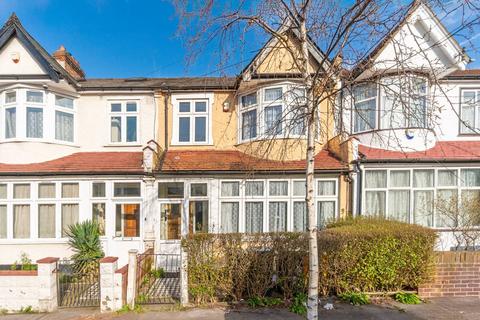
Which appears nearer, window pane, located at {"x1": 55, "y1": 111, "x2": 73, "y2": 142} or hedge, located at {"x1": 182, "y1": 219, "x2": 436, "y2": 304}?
hedge, located at {"x1": 182, "y1": 219, "x2": 436, "y2": 304}

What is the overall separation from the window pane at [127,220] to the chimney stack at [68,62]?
6559mm

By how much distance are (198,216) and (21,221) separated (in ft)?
20.6

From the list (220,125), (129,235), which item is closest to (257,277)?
(129,235)

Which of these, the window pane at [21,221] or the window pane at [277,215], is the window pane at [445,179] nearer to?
the window pane at [277,215]

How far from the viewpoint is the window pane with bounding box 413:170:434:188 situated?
888 cm

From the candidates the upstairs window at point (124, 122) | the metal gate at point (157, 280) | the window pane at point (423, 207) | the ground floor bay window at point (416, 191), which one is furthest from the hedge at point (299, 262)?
the upstairs window at point (124, 122)

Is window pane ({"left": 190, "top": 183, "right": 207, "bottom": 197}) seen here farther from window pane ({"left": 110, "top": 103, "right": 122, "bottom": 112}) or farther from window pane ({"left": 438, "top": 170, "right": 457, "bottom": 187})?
window pane ({"left": 438, "top": 170, "right": 457, "bottom": 187})

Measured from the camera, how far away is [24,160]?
9.58m

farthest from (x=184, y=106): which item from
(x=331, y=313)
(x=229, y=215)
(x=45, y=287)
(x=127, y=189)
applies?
(x=331, y=313)

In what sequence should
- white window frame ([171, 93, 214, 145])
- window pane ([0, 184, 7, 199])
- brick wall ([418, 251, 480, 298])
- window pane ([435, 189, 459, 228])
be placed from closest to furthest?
brick wall ([418, 251, 480, 298]) → window pane ([435, 189, 459, 228]) → window pane ([0, 184, 7, 199]) → white window frame ([171, 93, 214, 145])

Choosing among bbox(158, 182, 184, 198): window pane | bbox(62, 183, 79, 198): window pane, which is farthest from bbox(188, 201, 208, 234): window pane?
bbox(62, 183, 79, 198): window pane

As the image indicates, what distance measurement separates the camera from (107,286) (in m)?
5.70

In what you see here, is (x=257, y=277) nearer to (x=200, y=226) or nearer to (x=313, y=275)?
(x=313, y=275)

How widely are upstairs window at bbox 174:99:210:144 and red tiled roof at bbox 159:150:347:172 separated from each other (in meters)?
0.87
